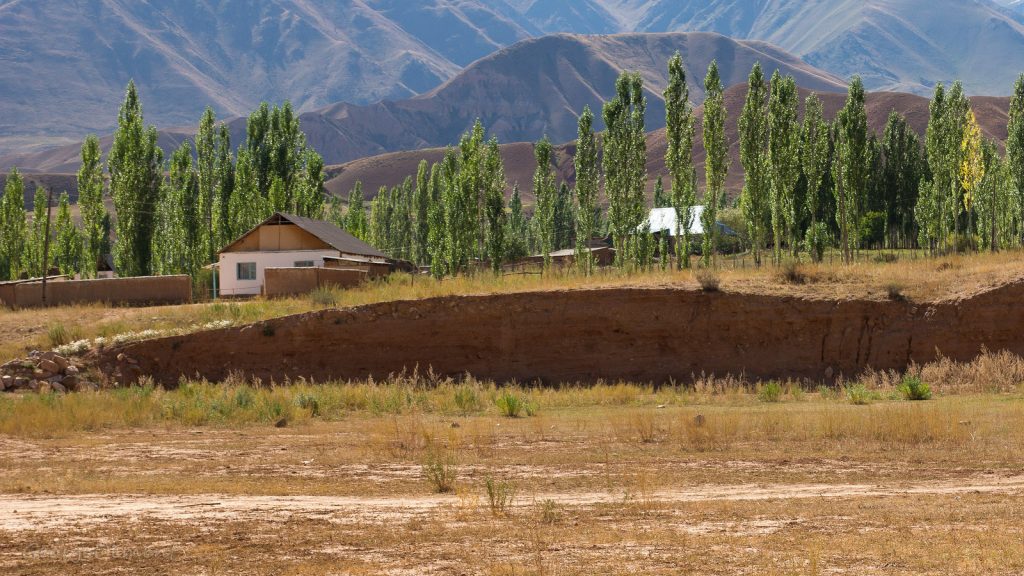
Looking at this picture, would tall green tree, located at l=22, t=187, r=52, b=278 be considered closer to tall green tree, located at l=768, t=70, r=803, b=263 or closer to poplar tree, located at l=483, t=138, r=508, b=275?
poplar tree, located at l=483, t=138, r=508, b=275

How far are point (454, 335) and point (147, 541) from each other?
74.3 feet

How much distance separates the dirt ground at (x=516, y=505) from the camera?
10.3m

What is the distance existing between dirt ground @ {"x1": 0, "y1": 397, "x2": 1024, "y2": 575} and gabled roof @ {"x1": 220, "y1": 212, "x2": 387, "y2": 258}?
29343 millimetres

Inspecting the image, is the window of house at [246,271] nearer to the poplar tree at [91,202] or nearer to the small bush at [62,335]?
the small bush at [62,335]

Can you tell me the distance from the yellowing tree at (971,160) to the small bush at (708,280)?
3278 cm

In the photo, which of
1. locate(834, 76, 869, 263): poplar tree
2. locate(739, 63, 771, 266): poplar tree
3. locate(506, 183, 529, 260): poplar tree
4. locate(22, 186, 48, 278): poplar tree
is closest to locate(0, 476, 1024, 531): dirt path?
locate(739, 63, 771, 266): poplar tree

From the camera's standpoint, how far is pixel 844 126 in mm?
56438

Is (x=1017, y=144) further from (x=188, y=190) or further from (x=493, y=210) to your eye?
(x=188, y=190)

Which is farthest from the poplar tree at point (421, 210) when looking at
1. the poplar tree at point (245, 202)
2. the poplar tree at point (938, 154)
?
the poplar tree at point (938, 154)

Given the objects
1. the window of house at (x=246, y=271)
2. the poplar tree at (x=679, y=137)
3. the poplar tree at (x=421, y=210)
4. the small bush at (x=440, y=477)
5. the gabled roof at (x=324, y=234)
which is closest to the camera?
the small bush at (x=440, y=477)

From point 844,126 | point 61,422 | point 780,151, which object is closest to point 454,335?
point 61,422

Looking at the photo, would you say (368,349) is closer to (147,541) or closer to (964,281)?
(964,281)

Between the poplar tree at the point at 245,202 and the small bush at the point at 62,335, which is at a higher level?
the poplar tree at the point at 245,202

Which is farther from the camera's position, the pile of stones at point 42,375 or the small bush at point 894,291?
the small bush at point 894,291
